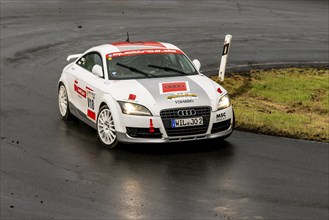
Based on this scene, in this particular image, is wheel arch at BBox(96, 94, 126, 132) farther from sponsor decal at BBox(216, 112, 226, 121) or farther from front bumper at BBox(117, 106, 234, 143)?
sponsor decal at BBox(216, 112, 226, 121)

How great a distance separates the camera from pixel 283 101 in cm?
1853

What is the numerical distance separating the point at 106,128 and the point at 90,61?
2.13 meters

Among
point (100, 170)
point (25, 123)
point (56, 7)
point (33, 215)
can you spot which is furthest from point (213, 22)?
point (33, 215)

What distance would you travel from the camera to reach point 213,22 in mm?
29359

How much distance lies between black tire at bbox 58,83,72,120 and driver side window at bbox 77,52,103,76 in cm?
63

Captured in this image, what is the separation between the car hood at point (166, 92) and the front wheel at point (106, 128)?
1.11ft

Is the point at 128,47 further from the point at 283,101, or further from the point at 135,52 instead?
the point at 283,101

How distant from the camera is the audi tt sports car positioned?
46.0ft

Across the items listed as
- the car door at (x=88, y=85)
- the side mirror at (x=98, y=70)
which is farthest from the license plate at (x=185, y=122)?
the side mirror at (x=98, y=70)

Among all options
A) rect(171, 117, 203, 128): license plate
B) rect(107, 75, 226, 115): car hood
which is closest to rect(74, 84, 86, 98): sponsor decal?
rect(107, 75, 226, 115): car hood

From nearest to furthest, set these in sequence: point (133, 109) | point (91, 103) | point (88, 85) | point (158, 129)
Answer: point (158, 129) < point (133, 109) < point (91, 103) < point (88, 85)

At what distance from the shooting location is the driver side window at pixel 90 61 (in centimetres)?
1588

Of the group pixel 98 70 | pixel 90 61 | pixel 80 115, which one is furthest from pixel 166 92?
pixel 90 61

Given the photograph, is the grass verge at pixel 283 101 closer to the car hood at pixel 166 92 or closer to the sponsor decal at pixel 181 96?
the car hood at pixel 166 92
